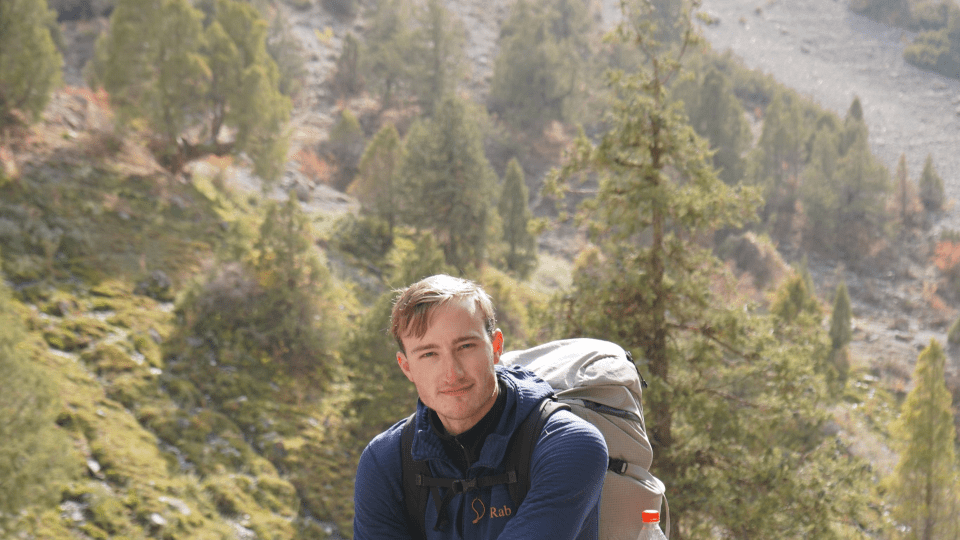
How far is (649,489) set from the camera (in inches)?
98.3

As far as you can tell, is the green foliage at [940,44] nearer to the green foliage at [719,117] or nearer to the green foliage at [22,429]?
the green foliage at [719,117]

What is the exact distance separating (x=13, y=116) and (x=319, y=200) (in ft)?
51.3

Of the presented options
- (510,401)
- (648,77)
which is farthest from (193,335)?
(510,401)

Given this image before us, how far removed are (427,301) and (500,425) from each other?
483 millimetres

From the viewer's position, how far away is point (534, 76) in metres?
50.4

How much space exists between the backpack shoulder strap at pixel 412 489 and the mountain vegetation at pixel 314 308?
6.07 metres

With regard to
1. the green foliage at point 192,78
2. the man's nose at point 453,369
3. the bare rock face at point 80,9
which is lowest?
the man's nose at point 453,369

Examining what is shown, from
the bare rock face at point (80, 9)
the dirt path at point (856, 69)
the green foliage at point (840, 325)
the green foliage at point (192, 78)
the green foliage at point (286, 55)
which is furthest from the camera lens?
the dirt path at point (856, 69)

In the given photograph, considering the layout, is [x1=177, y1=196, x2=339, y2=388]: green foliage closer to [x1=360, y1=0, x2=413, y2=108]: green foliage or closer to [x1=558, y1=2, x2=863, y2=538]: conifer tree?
[x1=558, y1=2, x2=863, y2=538]: conifer tree

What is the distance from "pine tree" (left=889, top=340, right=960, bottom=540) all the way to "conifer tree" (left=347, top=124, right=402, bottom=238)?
63.4 ft

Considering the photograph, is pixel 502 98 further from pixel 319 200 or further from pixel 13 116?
pixel 13 116

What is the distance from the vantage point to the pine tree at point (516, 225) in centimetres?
3238

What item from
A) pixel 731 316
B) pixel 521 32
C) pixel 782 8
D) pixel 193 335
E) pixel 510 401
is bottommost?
pixel 193 335

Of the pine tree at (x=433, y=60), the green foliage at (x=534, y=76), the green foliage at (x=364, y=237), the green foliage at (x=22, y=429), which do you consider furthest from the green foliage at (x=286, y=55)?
the green foliage at (x=22, y=429)
